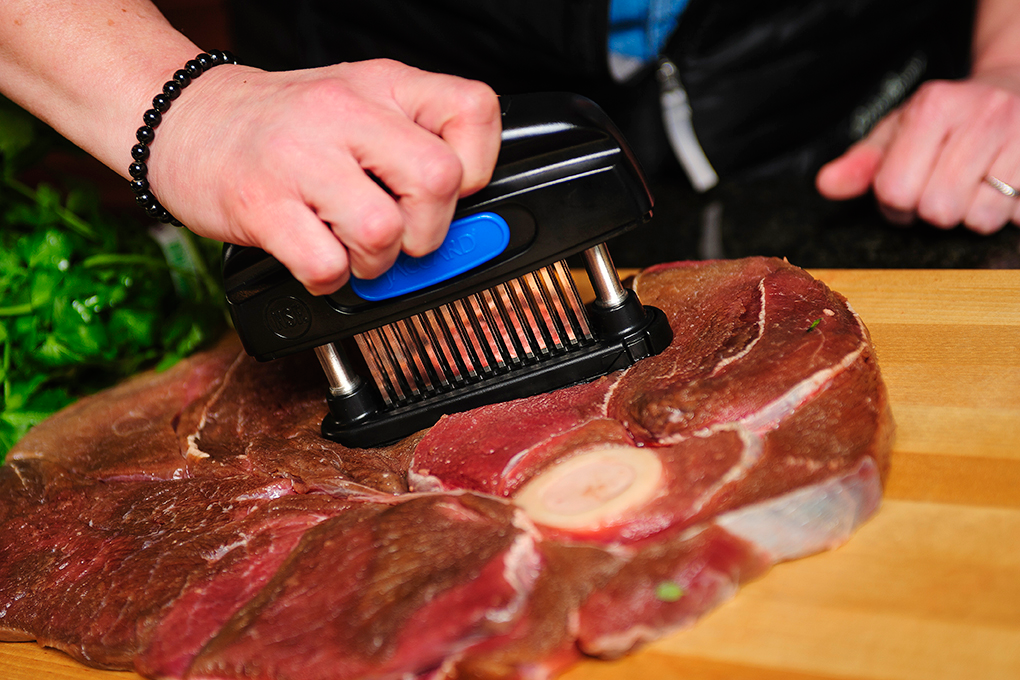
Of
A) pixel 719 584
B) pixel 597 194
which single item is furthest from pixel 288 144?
pixel 719 584

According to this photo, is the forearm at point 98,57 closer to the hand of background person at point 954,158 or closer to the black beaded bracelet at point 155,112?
the black beaded bracelet at point 155,112

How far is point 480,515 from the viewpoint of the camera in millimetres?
1304

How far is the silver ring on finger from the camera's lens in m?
2.12

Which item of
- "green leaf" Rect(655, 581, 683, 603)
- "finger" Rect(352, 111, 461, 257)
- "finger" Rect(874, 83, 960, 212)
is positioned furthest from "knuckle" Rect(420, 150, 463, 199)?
"finger" Rect(874, 83, 960, 212)

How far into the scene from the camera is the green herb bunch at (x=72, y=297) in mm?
1967

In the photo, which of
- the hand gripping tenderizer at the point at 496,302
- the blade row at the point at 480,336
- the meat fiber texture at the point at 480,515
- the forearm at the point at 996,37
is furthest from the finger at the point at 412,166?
the forearm at the point at 996,37

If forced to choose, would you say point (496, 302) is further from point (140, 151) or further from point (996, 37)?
point (996, 37)

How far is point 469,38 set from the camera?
2605 mm

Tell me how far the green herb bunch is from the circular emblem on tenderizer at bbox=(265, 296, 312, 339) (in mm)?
800

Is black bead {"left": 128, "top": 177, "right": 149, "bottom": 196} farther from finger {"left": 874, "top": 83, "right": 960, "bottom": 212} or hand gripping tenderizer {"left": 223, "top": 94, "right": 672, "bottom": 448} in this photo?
finger {"left": 874, "top": 83, "right": 960, "bottom": 212}

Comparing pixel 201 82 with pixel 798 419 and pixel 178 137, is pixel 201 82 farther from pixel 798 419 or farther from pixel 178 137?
pixel 798 419

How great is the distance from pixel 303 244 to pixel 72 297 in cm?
106

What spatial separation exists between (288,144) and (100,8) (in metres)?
0.72

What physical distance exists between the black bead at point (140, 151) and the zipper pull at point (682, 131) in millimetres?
1724
